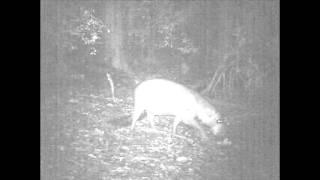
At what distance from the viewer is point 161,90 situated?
6.18 m

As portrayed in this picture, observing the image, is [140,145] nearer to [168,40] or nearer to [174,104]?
[174,104]

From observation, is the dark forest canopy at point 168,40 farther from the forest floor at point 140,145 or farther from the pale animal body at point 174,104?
the forest floor at point 140,145

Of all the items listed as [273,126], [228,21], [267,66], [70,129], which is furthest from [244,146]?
[70,129]

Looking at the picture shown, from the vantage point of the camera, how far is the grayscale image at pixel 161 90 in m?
6.20

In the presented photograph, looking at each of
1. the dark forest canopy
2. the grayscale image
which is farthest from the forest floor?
the dark forest canopy

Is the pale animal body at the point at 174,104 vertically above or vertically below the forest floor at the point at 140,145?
above

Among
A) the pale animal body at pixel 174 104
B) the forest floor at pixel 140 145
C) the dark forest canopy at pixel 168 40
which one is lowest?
the forest floor at pixel 140 145

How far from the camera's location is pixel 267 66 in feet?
20.5

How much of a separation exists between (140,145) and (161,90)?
54 cm

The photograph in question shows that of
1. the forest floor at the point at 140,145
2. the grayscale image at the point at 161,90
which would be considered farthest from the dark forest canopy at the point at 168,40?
the forest floor at the point at 140,145

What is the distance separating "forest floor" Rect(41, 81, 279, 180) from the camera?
620cm

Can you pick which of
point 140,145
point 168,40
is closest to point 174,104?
point 140,145

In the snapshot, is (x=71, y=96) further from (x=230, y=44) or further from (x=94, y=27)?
(x=230, y=44)

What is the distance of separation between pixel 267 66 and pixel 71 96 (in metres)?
1.84
